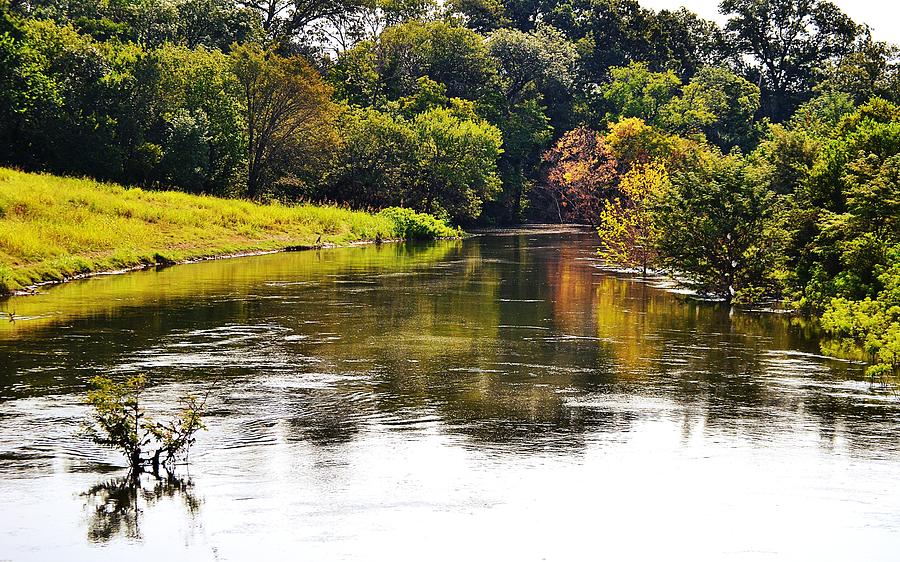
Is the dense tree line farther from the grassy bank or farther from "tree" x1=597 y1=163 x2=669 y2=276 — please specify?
the grassy bank

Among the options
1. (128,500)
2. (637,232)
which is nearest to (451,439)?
(128,500)

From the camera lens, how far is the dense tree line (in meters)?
29.3

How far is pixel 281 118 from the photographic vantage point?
67.1 m

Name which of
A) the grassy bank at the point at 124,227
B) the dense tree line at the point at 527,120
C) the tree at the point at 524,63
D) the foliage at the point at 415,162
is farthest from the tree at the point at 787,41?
the grassy bank at the point at 124,227

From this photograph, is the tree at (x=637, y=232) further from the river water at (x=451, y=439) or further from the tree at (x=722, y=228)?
the river water at (x=451, y=439)

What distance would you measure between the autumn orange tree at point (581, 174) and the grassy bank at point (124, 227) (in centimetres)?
2617

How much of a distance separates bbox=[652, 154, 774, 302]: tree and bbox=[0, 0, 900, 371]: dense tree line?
0.07 m

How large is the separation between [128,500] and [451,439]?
4239mm

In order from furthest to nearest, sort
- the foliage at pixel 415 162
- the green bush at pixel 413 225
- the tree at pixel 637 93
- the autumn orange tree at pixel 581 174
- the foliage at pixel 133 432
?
1. the tree at pixel 637 93
2. the autumn orange tree at pixel 581 174
3. the foliage at pixel 415 162
4. the green bush at pixel 413 225
5. the foliage at pixel 133 432

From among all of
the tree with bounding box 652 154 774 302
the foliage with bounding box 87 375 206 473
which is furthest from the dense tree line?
the foliage with bounding box 87 375 206 473

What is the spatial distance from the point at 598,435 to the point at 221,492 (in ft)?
16.9

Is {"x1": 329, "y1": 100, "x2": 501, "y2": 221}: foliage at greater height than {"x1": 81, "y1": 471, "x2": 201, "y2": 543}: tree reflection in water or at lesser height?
greater

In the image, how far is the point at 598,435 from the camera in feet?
45.8

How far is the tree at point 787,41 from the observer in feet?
339
